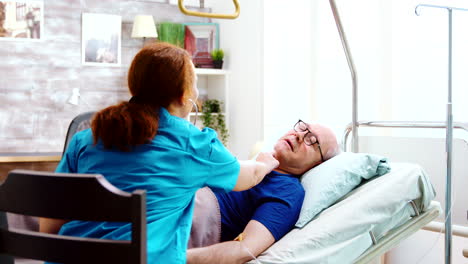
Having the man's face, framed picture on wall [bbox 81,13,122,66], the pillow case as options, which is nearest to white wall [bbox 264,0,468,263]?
the man's face

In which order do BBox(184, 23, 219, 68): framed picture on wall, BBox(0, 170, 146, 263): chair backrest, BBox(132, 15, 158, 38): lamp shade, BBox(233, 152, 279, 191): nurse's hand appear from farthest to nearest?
BBox(184, 23, 219, 68): framed picture on wall, BBox(132, 15, 158, 38): lamp shade, BBox(233, 152, 279, 191): nurse's hand, BBox(0, 170, 146, 263): chair backrest

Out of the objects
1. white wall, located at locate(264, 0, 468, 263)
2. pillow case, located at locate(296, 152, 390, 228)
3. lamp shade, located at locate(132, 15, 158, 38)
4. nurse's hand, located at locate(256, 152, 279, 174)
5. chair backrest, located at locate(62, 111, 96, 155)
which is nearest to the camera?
nurse's hand, located at locate(256, 152, 279, 174)

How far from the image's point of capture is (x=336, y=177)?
1.93 m

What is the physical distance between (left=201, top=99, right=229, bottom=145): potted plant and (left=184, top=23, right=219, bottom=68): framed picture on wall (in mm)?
389

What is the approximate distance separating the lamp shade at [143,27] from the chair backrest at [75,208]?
145 inches

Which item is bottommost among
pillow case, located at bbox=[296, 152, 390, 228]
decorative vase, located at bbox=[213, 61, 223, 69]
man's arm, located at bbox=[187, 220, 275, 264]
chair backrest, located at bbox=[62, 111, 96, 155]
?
man's arm, located at bbox=[187, 220, 275, 264]

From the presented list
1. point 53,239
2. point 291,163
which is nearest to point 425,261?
point 291,163

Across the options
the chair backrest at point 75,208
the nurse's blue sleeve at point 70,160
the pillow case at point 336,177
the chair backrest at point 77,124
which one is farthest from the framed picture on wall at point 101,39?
the chair backrest at point 75,208

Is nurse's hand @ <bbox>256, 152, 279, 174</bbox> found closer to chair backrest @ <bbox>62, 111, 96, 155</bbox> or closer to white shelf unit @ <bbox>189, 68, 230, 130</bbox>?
chair backrest @ <bbox>62, 111, 96, 155</bbox>

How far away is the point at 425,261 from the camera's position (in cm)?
295

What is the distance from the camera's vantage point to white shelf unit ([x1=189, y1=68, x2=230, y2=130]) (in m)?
4.80

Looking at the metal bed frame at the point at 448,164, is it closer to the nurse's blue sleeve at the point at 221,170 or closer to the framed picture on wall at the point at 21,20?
the nurse's blue sleeve at the point at 221,170

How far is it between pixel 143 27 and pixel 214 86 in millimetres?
787

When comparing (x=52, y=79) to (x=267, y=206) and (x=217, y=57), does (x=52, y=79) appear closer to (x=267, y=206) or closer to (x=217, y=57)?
(x=217, y=57)
